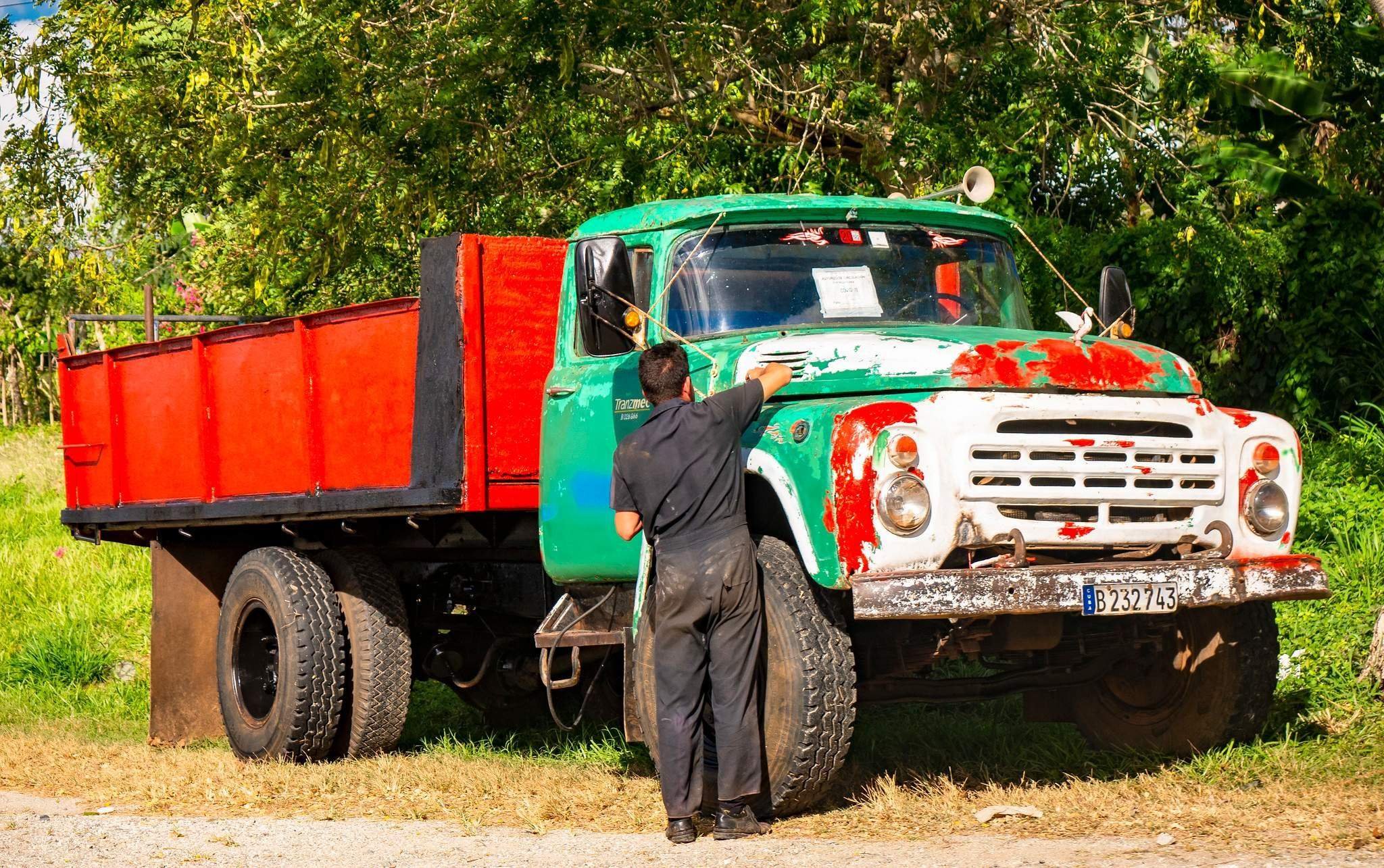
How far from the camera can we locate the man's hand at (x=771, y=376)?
19.5 feet

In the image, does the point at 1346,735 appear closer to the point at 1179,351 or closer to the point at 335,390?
the point at 335,390

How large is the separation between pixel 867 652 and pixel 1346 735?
221 centimetres

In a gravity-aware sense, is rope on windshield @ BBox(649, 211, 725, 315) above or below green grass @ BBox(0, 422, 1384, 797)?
above

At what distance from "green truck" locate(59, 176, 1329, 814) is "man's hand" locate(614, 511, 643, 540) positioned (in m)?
0.25

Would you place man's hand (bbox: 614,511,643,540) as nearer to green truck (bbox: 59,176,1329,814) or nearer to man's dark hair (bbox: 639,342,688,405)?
green truck (bbox: 59,176,1329,814)

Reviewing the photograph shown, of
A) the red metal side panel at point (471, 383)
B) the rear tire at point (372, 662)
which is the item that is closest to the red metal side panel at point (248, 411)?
the red metal side panel at point (471, 383)

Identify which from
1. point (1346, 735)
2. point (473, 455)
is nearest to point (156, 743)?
point (473, 455)

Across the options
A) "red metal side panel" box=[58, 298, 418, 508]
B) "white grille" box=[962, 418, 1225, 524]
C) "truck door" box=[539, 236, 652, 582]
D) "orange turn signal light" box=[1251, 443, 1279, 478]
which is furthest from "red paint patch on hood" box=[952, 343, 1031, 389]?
"red metal side panel" box=[58, 298, 418, 508]

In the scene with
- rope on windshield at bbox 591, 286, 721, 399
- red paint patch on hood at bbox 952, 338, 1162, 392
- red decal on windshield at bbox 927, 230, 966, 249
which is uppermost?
red decal on windshield at bbox 927, 230, 966, 249

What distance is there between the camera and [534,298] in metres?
7.62

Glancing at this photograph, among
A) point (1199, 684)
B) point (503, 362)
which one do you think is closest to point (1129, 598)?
point (1199, 684)

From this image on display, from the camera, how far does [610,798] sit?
22.3 ft

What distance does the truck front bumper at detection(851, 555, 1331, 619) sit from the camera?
5.43 meters

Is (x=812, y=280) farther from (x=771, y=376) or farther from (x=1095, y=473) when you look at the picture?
(x=1095, y=473)
